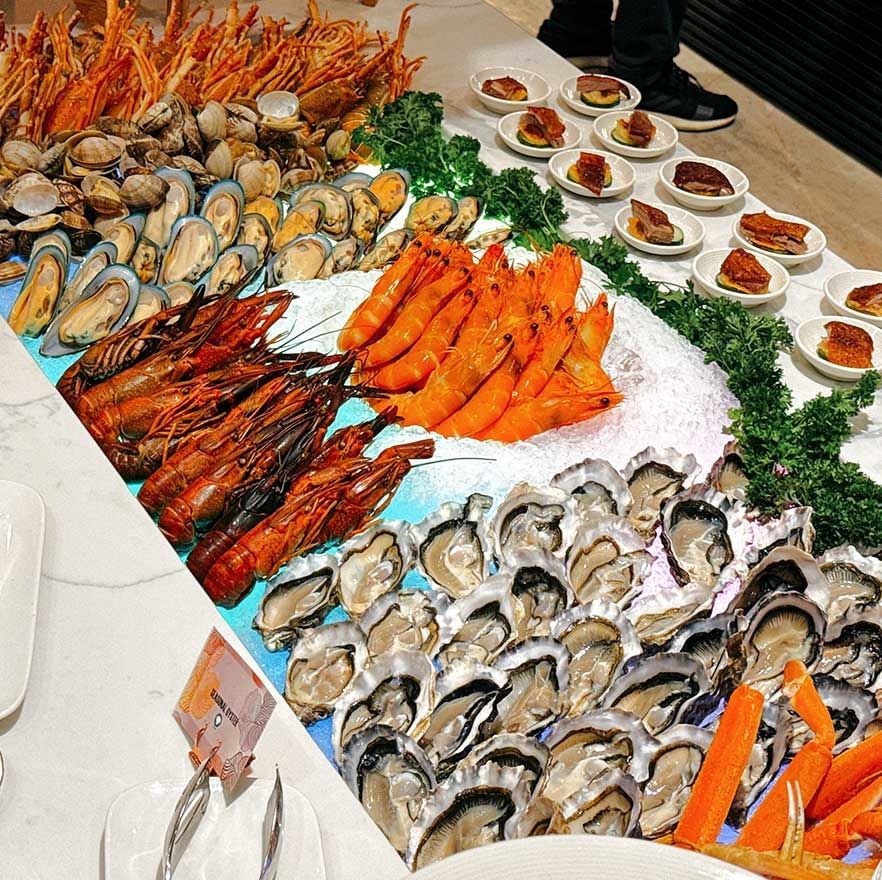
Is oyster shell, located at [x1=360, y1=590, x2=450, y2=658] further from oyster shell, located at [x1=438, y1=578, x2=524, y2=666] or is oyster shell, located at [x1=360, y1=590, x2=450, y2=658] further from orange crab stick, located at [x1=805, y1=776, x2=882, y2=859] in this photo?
orange crab stick, located at [x1=805, y1=776, x2=882, y2=859]

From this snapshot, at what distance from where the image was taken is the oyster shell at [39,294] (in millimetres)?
3004

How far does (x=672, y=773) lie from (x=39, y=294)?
6.89 feet

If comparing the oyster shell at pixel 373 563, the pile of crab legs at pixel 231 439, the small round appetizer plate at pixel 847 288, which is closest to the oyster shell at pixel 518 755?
the oyster shell at pixel 373 563

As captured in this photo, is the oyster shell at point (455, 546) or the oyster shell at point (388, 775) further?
the oyster shell at point (455, 546)

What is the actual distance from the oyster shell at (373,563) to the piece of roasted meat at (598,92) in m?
2.59

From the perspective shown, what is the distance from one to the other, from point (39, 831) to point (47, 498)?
754 mm

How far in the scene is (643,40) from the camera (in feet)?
16.8

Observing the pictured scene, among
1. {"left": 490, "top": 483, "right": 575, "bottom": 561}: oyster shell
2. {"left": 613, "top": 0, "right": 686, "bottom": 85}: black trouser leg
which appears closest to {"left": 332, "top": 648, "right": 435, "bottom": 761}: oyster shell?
{"left": 490, "top": 483, "right": 575, "bottom": 561}: oyster shell

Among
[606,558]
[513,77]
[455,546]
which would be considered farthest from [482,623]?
[513,77]

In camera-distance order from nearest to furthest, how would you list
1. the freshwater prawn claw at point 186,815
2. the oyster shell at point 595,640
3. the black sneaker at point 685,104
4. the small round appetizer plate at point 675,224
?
the freshwater prawn claw at point 186,815, the oyster shell at point 595,640, the small round appetizer plate at point 675,224, the black sneaker at point 685,104

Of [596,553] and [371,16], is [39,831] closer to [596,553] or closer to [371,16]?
[596,553]

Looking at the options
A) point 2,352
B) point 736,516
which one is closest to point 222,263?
point 2,352

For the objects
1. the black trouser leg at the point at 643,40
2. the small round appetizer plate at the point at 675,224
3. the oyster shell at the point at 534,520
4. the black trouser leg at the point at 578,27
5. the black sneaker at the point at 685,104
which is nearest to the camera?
the oyster shell at the point at 534,520

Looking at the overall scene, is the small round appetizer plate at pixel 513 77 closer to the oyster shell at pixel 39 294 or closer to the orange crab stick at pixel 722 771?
the oyster shell at pixel 39 294
